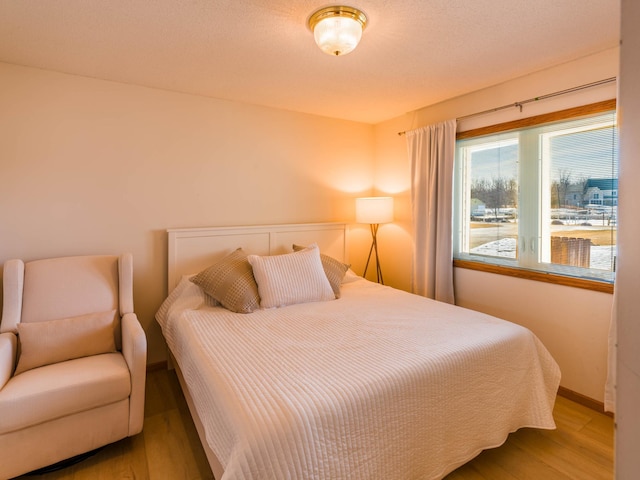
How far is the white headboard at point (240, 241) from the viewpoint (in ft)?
9.43

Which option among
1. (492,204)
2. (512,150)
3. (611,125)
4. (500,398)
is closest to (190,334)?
(500,398)

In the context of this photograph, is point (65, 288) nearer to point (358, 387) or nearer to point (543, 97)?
point (358, 387)

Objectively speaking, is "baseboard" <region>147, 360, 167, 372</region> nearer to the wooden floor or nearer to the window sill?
the wooden floor

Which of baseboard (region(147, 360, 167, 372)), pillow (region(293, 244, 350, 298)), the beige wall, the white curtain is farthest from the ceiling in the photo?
baseboard (region(147, 360, 167, 372))

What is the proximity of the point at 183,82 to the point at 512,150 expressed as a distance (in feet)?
8.79

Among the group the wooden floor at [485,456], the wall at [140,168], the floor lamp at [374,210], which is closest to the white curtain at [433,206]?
the floor lamp at [374,210]

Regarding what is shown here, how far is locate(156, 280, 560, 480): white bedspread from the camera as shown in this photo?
4.09ft

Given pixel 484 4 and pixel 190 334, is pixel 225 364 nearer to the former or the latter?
pixel 190 334

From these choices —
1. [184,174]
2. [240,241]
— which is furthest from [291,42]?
[240,241]

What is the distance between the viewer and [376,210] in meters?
3.52

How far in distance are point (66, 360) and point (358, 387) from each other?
1793mm

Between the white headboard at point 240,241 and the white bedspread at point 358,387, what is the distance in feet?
2.00

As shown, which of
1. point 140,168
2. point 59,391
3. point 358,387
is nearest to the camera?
point 358,387

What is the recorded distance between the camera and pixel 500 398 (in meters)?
1.81
